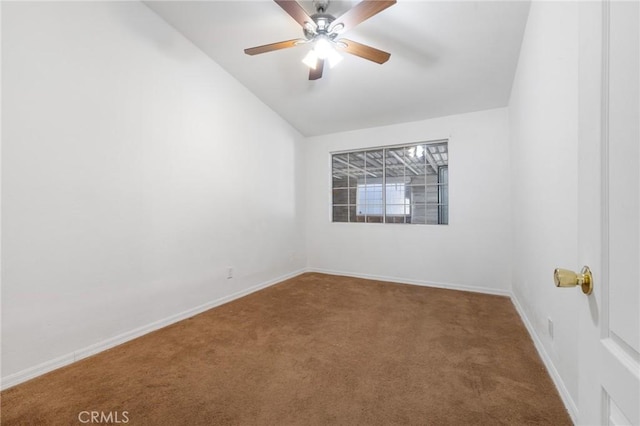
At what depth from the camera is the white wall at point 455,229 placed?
3379 mm

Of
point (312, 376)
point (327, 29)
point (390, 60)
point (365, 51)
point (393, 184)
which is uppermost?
point (390, 60)

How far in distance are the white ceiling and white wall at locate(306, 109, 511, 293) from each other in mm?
278

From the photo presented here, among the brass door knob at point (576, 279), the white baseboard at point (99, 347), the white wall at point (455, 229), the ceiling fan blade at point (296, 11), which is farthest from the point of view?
the white wall at point (455, 229)

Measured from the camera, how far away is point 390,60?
9.19 ft

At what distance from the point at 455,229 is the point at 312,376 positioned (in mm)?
2787

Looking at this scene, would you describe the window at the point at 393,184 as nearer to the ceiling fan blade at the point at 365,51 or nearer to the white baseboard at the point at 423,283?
the white baseboard at the point at 423,283

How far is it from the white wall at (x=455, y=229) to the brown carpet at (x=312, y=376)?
3.00 feet

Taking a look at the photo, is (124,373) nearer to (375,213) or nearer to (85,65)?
(85,65)

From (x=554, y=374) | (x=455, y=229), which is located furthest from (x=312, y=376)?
(x=455, y=229)

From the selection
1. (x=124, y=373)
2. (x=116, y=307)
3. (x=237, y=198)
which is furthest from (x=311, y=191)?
A: (x=124, y=373)

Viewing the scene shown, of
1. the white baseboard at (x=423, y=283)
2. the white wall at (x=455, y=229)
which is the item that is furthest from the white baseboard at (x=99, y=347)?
the white wall at (x=455, y=229)

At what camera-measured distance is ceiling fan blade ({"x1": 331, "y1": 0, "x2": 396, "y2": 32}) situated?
5.74ft

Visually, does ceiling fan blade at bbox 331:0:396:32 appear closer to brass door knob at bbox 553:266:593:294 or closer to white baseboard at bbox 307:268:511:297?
brass door knob at bbox 553:266:593:294

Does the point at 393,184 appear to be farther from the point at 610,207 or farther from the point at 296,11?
the point at 610,207
